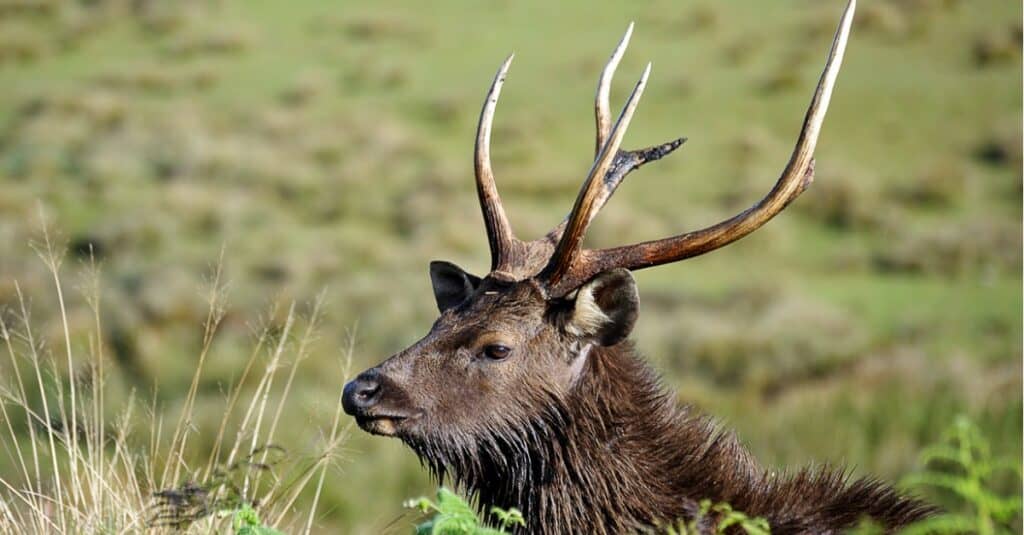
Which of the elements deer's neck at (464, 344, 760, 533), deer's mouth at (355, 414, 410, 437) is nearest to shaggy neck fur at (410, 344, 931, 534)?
deer's neck at (464, 344, 760, 533)

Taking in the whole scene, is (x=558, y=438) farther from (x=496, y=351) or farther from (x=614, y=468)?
(x=496, y=351)

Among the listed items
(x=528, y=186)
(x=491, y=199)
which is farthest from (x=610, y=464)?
(x=528, y=186)

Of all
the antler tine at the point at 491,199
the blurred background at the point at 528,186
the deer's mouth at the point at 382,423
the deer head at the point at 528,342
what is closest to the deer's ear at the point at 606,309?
the deer head at the point at 528,342

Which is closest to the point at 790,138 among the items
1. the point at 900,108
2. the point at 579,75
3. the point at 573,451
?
the point at 900,108

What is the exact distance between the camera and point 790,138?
26.2 m

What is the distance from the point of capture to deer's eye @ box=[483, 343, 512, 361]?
5324 millimetres

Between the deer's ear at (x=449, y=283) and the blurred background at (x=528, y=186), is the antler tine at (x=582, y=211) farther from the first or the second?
the blurred background at (x=528, y=186)

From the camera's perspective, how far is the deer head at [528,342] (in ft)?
17.1

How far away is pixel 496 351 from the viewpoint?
5.32m

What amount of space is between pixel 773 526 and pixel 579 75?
24364 millimetres

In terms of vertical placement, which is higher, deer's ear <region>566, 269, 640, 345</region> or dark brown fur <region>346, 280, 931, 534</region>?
deer's ear <region>566, 269, 640, 345</region>

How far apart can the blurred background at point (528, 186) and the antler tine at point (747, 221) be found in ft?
19.4

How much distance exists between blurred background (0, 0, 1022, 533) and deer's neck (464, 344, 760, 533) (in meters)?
6.01

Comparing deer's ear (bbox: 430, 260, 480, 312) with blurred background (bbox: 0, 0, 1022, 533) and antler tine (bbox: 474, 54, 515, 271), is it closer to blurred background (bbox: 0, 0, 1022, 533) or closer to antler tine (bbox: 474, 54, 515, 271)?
antler tine (bbox: 474, 54, 515, 271)
